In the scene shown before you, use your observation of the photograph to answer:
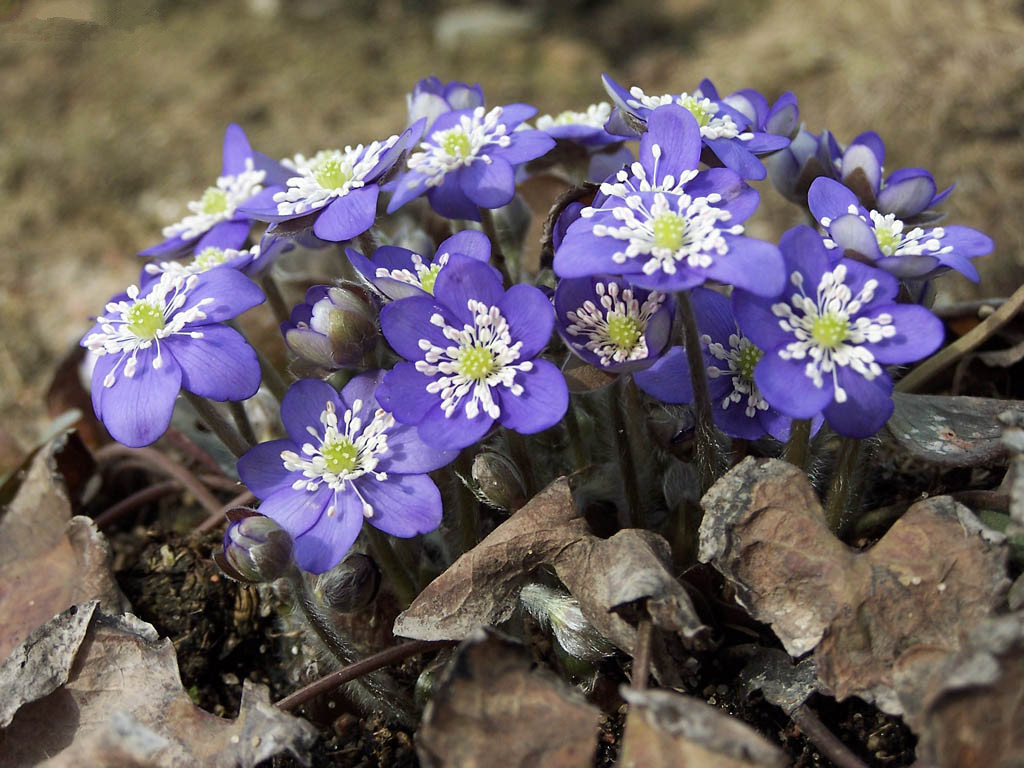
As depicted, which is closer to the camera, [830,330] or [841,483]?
[830,330]

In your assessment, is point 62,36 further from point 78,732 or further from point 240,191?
point 78,732

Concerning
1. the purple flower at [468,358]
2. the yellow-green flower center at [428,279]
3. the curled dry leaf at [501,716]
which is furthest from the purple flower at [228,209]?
the curled dry leaf at [501,716]

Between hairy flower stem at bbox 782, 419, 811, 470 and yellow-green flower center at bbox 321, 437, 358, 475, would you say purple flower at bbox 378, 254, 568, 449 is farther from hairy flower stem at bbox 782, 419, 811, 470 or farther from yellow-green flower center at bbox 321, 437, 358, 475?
hairy flower stem at bbox 782, 419, 811, 470

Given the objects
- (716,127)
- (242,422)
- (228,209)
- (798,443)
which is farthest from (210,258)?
(798,443)

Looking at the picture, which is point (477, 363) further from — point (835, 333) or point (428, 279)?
point (835, 333)

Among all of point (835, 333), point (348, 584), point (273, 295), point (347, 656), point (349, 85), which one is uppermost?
point (835, 333)

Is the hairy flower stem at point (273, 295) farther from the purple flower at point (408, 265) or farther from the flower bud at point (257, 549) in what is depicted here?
the flower bud at point (257, 549)

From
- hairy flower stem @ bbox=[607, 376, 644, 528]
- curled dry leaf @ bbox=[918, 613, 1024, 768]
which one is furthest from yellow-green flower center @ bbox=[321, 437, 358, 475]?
curled dry leaf @ bbox=[918, 613, 1024, 768]
